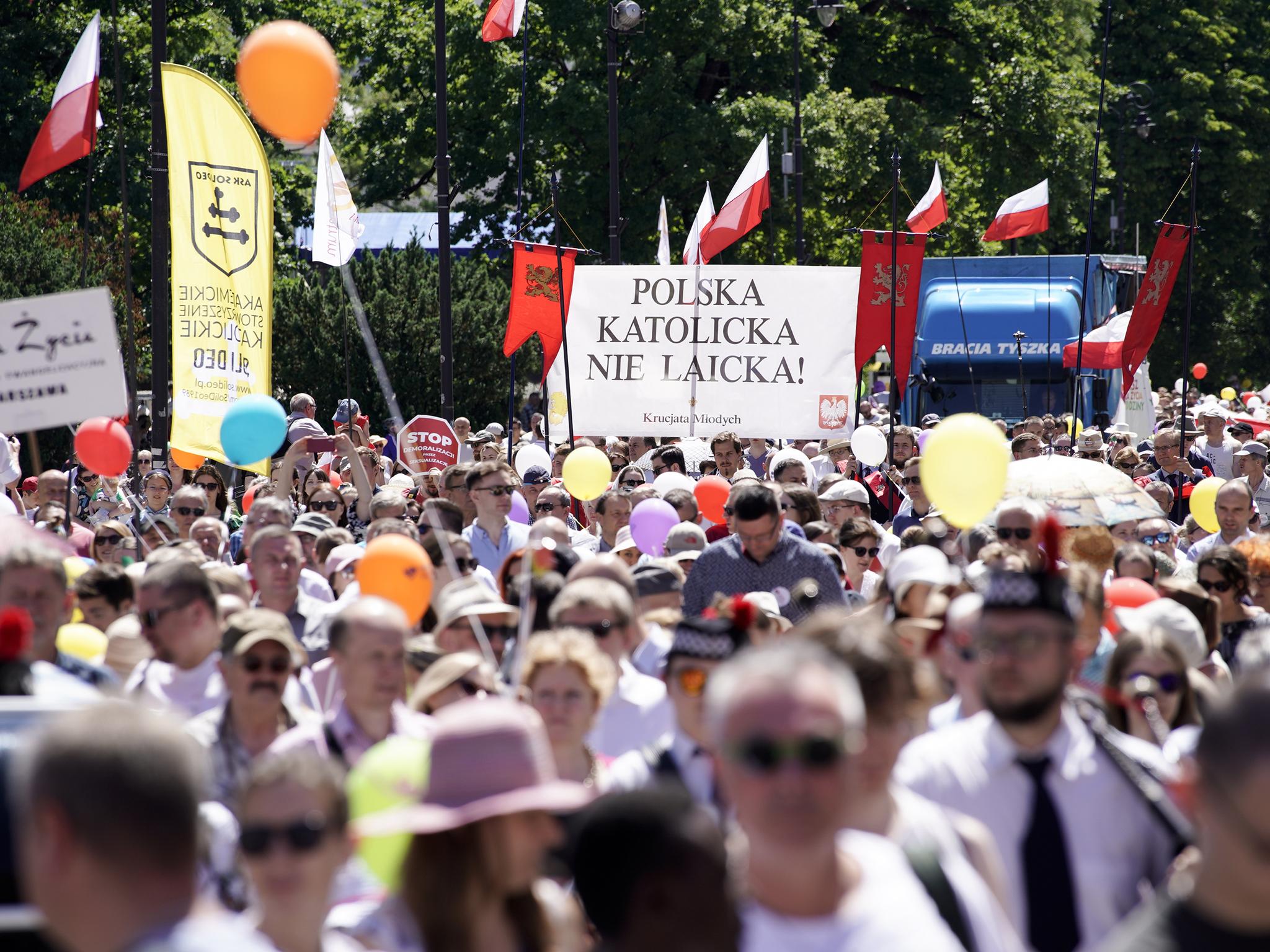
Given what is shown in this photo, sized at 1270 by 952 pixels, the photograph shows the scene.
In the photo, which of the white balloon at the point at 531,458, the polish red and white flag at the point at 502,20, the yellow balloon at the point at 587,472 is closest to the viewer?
the yellow balloon at the point at 587,472

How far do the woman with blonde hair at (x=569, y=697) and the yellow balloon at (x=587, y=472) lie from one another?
711 centimetres

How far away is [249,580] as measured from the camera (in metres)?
7.67

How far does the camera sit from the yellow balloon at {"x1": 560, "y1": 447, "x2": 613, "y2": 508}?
1170 cm

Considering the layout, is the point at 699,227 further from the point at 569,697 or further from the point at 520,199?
the point at 569,697

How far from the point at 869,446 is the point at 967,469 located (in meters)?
7.95

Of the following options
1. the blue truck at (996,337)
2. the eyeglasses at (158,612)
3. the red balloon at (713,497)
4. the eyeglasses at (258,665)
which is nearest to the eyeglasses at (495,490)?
the red balloon at (713,497)

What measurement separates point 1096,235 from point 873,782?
41.3m

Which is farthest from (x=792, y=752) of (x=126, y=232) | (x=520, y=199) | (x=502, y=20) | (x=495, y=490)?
(x=520, y=199)

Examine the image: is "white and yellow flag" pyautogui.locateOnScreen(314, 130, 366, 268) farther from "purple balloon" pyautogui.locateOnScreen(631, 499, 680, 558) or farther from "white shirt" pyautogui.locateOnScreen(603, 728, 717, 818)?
"white shirt" pyautogui.locateOnScreen(603, 728, 717, 818)

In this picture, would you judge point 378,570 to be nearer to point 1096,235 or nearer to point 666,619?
point 666,619

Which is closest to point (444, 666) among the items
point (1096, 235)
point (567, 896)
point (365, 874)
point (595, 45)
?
point (365, 874)

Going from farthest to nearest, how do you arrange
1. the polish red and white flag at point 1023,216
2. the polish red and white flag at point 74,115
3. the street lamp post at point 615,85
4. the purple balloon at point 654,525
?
1. the polish red and white flag at point 1023,216
2. the street lamp post at point 615,85
3. the polish red and white flag at point 74,115
4. the purple balloon at point 654,525

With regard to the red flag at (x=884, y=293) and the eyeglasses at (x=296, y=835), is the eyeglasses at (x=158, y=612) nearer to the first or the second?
the eyeglasses at (x=296, y=835)

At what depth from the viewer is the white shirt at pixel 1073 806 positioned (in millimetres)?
3600
